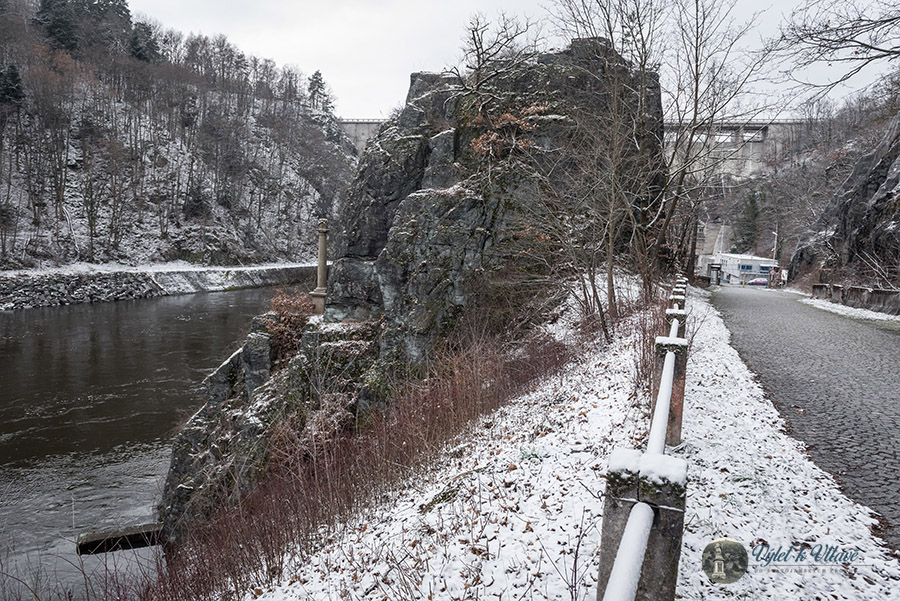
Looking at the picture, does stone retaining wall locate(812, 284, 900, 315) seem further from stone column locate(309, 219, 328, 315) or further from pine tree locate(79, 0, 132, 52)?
pine tree locate(79, 0, 132, 52)

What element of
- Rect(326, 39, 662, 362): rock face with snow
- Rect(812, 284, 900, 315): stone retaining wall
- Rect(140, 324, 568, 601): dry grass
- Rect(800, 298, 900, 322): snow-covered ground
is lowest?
Rect(140, 324, 568, 601): dry grass

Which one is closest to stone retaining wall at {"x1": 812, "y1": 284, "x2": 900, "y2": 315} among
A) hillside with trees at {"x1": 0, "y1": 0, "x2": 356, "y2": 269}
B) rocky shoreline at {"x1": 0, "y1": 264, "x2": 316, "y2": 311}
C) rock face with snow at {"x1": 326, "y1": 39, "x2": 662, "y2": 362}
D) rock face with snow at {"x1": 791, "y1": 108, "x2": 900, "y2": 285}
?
rock face with snow at {"x1": 791, "y1": 108, "x2": 900, "y2": 285}

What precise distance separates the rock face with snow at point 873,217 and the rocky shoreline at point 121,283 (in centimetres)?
3358

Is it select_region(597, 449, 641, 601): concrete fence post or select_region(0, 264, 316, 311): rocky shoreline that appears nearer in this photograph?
select_region(597, 449, 641, 601): concrete fence post

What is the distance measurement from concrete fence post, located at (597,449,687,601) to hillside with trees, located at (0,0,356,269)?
4531cm

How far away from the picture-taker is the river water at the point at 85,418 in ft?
36.4

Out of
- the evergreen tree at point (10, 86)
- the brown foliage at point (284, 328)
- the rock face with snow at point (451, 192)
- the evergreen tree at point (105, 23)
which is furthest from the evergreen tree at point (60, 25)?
the brown foliage at point (284, 328)

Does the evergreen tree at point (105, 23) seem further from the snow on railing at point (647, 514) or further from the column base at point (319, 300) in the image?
the snow on railing at point (647, 514)

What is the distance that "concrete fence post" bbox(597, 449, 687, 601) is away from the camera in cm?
166

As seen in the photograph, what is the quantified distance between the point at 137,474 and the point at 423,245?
10257 millimetres

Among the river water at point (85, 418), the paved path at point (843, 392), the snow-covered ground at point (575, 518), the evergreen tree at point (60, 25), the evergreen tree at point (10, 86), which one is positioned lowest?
the river water at point (85, 418)

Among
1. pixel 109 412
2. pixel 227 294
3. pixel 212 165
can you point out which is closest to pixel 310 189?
pixel 212 165

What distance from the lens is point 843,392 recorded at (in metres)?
6.74

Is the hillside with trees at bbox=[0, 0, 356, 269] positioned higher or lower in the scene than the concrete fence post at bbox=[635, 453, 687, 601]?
higher
